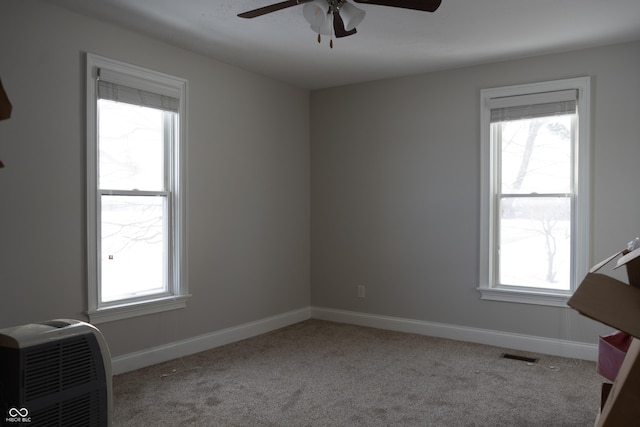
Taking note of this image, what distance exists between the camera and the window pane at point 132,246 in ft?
12.3

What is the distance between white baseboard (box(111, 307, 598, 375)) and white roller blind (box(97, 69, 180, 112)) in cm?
196

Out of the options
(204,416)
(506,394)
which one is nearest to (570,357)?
(506,394)

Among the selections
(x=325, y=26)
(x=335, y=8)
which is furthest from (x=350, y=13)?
(x=325, y=26)

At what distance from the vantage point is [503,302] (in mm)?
4637

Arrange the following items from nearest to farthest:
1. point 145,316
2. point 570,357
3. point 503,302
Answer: point 145,316 < point 570,357 < point 503,302

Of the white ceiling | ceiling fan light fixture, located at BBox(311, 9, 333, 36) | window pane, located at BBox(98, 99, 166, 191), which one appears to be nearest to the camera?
ceiling fan light fixture, located at BBox(311, 9, 333, 36)

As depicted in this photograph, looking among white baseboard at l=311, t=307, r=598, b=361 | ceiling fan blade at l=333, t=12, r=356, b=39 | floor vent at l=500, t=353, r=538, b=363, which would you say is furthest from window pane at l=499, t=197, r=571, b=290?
ceiling fan blade at l=333, t=12, r=356, b=39

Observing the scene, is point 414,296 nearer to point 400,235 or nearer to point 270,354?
point 400,235

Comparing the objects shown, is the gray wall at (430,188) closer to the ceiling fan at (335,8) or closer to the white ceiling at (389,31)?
the white ceiling at (389,31)

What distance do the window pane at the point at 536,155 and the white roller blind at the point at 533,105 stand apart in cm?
8

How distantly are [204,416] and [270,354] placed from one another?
132cm

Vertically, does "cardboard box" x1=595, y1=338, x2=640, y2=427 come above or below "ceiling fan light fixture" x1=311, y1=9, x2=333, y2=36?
below

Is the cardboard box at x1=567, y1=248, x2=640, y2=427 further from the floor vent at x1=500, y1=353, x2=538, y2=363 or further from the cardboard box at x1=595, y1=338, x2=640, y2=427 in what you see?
the floor vent at x1=500, y1=353, x2=538, y2=363

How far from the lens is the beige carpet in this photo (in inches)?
121
